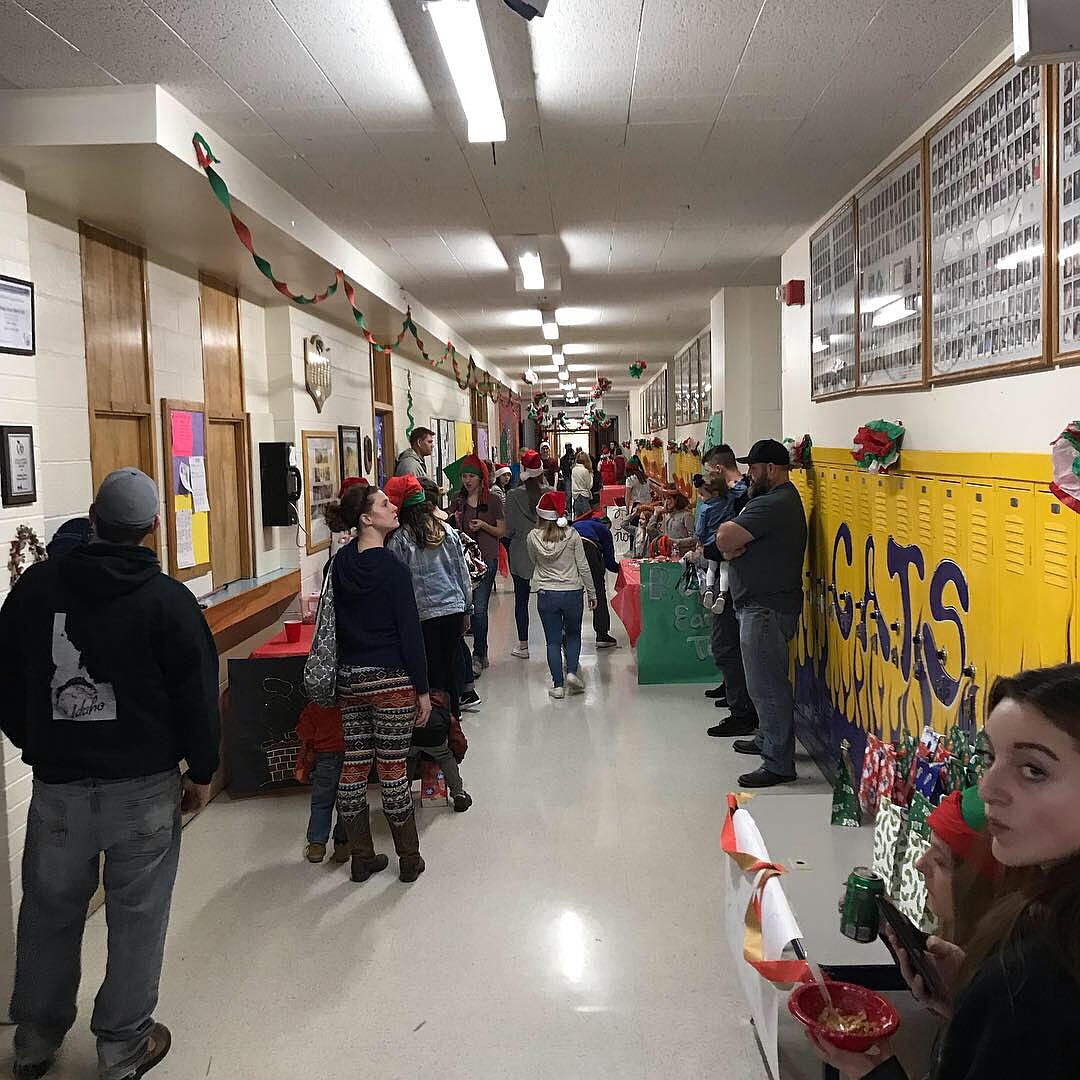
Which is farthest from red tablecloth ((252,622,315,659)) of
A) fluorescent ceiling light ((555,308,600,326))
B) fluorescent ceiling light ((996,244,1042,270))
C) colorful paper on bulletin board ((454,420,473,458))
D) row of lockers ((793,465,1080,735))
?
colorful paper on bulletin board ((454,420,473,458))

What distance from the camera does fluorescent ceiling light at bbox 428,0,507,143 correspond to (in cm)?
261

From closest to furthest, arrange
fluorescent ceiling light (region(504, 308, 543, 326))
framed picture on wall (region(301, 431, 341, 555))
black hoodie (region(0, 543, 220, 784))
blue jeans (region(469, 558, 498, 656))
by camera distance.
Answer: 1. black hoodie (region(0, 543, 220, 784))
2. blue jeans (region(469, 558, 498, 656))
3. framed picture on wall (region(301, 431, 341, 555))
4. fluorescent ceiling light (region(504, 308, 543, 326))

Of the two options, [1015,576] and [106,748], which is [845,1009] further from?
[106,748]

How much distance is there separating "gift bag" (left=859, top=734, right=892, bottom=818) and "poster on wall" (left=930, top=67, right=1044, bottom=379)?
1219 mm

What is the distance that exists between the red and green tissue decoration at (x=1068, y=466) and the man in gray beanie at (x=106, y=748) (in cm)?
222

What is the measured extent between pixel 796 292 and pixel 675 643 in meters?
2.42

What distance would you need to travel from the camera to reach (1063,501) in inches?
92.4

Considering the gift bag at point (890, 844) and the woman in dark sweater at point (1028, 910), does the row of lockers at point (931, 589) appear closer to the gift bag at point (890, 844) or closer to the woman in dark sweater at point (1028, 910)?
the gift bag at point (890, 844)

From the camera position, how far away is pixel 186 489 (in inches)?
203

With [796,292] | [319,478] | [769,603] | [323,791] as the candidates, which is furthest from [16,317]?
[796,292]

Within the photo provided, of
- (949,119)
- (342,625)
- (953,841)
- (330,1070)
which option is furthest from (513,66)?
(330,1070)

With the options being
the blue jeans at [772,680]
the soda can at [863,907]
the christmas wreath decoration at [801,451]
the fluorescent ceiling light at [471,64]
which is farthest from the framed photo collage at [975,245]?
the fluorescent ceiling light at [471,64]

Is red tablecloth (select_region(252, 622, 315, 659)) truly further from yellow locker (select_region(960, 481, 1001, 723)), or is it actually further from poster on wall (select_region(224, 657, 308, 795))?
yellow locker (select_region(960, 481, 1001, 723))

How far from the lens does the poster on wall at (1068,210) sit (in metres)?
2.52
